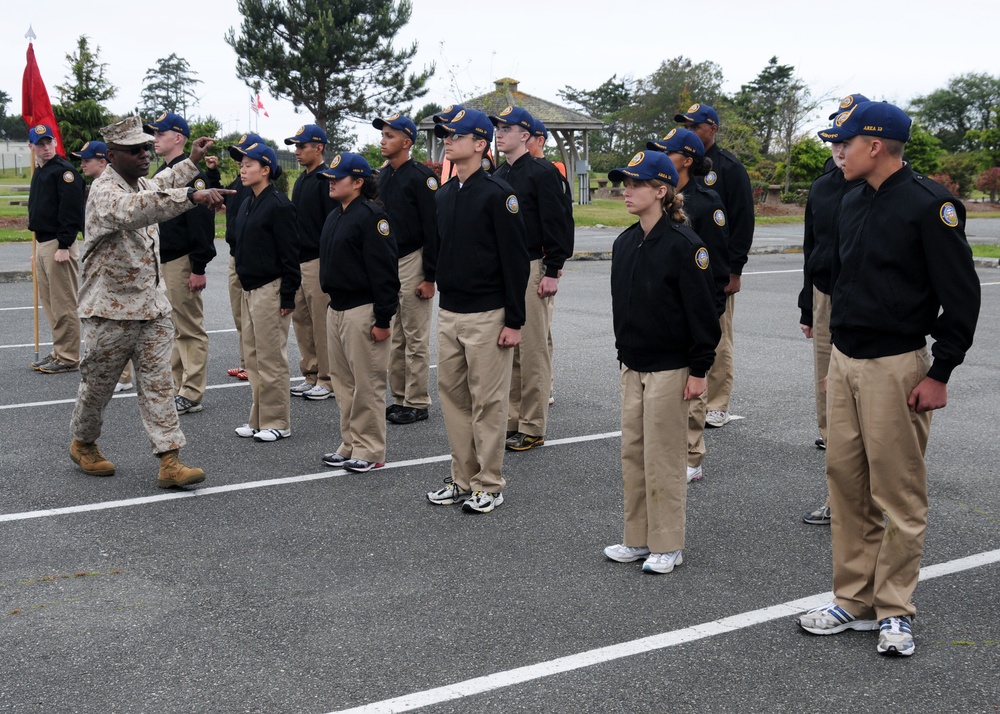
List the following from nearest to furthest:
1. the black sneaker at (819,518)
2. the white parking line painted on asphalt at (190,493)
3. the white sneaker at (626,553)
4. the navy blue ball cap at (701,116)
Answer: the white sneaker at (626,553)
the black sneaker at (819,518)
the white parking line painted on asphalt at (190,493)
the navy blue ball cap at (701,116)

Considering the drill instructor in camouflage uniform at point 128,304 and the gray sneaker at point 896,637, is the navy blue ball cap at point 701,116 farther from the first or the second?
the gray sneaker at point 896,637

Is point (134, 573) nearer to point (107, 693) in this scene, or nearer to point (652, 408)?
point (107, 693)

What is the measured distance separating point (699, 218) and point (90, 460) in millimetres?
4326

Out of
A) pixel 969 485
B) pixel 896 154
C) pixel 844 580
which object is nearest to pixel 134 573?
pixel 844 580

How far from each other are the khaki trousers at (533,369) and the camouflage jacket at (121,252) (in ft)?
8.41

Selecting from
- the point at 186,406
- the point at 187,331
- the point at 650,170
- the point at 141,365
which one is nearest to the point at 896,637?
the point at 650,170

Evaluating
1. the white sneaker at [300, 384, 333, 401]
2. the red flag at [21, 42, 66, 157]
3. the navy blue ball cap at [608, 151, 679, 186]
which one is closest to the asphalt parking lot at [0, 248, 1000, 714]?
the white sneaker at [300, 384, 333, 401]

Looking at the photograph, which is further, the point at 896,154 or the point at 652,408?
the point at 652,408

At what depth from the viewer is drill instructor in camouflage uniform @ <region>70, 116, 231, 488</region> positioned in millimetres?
6508

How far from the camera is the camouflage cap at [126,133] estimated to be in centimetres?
647

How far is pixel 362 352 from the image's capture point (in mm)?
7051

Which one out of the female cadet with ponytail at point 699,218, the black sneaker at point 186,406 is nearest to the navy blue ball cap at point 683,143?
the female cadet with ponytail at point 699,218

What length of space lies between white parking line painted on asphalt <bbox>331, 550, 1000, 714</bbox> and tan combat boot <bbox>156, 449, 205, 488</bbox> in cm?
311

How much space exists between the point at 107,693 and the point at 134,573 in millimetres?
1305
